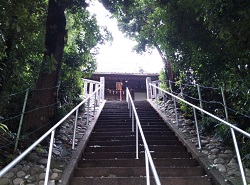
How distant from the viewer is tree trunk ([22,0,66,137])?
393cm

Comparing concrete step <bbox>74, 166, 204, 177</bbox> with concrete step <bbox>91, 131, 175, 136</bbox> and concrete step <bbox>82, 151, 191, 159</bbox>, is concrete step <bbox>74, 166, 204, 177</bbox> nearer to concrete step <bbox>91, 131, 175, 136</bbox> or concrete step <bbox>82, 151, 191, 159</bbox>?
concrete step <bbox>82, 151, 191, 159</bbox>

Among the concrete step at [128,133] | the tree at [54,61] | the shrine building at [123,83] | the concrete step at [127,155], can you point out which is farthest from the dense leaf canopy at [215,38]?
the shrine building at [123,83]

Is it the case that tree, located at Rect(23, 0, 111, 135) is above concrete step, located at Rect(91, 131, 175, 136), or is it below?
above

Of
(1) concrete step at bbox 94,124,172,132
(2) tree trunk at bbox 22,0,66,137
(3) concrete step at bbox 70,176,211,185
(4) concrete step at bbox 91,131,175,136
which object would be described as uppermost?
(2) tree trunk at bbox 22,0,66,137

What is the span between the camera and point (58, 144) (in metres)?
4.08

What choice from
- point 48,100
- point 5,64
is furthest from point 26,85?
point 5,64

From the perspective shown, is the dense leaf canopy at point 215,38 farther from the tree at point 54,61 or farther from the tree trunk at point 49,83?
the tree trunk at point 49,83

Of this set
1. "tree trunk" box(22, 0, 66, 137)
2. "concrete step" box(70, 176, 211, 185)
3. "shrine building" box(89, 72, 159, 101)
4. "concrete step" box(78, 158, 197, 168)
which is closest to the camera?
"concrete step" box(70, 176, 211, 185)

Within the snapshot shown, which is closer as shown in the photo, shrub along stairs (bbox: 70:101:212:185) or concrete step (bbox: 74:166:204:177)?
shrub along stairs (bbox: 70:101:212:185)

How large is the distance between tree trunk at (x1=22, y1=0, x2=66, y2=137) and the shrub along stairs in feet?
3.11

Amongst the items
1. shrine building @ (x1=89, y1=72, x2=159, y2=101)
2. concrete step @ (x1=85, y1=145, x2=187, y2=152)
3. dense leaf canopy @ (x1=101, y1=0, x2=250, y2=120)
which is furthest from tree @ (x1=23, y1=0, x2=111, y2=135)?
shrine building @ (x1=89, y1=72, x2=159, y2=101)

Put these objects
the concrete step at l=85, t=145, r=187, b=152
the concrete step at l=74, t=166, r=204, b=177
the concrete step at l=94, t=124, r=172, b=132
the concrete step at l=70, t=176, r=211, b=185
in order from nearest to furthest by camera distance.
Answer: the concrete step at l=70, t=176, r=211, b=185
the concrete step at l=74, t=166, r=204, b=177
the concrete step at l=85, t=145, r=187, b=152
the concrete step at l=94, t=124, r=172, b=132

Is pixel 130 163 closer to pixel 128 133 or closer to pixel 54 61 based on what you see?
pixel 128 133

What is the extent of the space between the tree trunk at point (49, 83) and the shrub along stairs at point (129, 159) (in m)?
0.95
